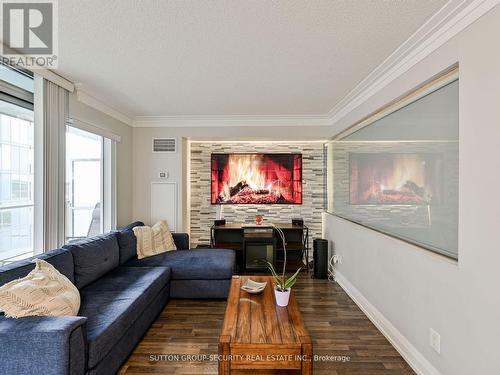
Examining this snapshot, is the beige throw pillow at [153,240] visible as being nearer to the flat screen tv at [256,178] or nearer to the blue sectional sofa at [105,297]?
the blue sectional sofa at [105,297]

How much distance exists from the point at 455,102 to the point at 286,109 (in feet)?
7.72

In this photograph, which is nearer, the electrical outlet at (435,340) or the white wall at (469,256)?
the white wall at (469,256)

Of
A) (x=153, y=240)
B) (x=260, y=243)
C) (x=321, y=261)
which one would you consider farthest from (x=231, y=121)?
(x=321, y=261)

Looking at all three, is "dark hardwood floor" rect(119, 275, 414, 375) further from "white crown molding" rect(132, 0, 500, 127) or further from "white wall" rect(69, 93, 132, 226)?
"white crown molding" rect(132, 0, 500, 127)

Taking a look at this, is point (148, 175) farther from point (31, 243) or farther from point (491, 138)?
point (491, 138)

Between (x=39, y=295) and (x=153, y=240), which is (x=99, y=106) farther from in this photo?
(x=39, y=295)

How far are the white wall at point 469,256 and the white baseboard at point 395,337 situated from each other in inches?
0.5

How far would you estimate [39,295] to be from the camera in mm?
1750

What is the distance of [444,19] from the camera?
1.77 meters

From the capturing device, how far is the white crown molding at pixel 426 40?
1602 mm

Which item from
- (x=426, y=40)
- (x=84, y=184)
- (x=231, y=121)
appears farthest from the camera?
(x=231, y=121)

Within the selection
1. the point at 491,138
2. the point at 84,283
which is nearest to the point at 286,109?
the point at 491,138

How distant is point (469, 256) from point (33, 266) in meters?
3.02

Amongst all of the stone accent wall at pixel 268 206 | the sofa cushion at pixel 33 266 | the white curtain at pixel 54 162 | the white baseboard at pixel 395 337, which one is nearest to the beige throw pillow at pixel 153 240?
the white curtain at pixel 54 162
